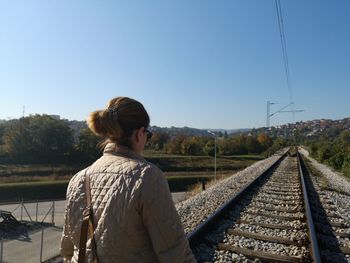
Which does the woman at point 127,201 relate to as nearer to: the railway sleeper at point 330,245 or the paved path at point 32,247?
the railway sleeper at point 330,245

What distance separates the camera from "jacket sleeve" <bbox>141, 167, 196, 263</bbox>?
74.4 inches

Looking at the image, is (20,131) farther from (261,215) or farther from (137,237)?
(137,237)

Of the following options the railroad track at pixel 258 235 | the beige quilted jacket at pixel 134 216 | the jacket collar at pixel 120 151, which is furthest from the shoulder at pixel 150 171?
the railroad track at pixel 258 235

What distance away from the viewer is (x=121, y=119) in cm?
207

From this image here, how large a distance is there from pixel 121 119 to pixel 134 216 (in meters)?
0.54

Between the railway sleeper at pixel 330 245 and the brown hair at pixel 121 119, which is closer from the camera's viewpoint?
the brown hair at pixel 121 119

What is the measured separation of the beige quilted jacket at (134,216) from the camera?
1902mm

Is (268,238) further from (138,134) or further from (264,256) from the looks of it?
(138,134)

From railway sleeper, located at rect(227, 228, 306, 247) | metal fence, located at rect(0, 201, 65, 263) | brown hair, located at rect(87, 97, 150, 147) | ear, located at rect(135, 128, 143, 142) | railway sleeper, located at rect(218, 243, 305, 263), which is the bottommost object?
metal fence, located at rect(0, 201, 65, 263)

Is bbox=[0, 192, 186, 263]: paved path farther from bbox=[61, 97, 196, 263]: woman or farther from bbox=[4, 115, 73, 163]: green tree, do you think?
bbox=[4, 115, 73, 163]: green tree

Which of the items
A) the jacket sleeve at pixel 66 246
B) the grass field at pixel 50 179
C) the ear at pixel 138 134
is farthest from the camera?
the grass field at pixel 50 179

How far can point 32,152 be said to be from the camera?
6781 cm

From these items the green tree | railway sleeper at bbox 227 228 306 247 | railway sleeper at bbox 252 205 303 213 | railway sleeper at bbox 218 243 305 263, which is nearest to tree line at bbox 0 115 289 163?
the green tree

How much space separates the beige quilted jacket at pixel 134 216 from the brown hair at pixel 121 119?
0.45 ft
